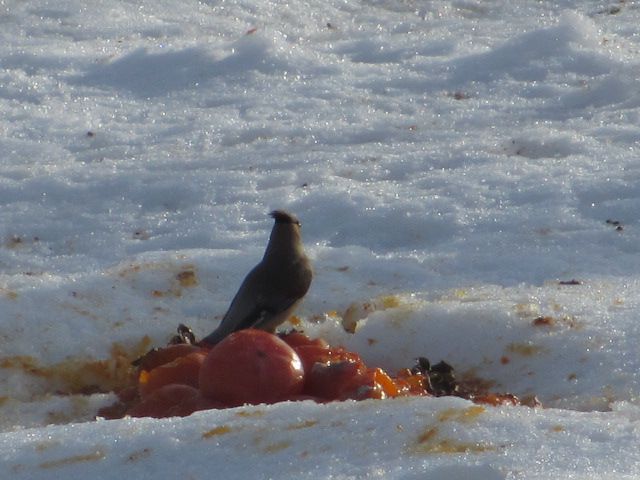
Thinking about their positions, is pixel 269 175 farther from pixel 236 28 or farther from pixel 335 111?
pixel 236 28

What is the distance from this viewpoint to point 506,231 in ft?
19.4

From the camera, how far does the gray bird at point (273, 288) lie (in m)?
4.78

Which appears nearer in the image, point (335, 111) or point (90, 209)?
point (90, 209)

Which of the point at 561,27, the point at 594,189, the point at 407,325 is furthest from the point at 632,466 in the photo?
the point at 561,27

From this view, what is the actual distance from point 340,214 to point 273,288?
4.94ft

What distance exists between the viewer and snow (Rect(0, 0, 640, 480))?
3.07 meters

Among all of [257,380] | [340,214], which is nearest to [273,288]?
[257,380]

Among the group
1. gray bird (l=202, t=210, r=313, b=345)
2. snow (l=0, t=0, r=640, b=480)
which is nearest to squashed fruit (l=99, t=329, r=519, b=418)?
snow (l=0, t=0, r=640, b=480)

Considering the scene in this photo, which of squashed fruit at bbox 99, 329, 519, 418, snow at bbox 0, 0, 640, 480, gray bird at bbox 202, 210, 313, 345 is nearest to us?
snow at bbox 0, 0, 640, 480

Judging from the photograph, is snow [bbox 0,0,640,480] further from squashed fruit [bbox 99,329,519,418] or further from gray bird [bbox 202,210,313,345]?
squashed fruit [bbox 99,329,519,418]

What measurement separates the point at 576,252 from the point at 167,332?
6.11 ft

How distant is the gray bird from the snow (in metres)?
0.15

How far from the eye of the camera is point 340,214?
20.4 feet

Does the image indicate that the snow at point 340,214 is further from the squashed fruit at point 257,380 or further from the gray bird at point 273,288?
the squashed fruit at point 257,380
